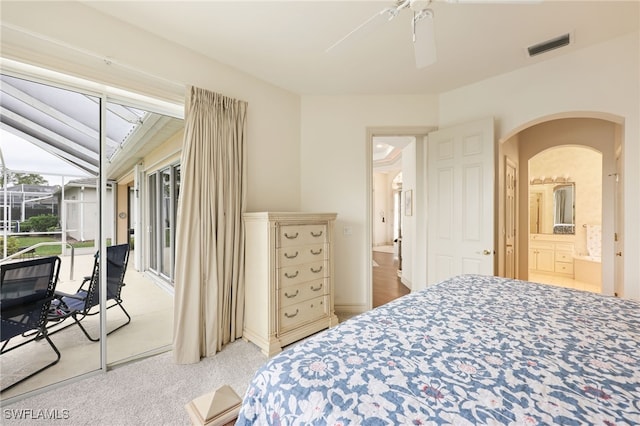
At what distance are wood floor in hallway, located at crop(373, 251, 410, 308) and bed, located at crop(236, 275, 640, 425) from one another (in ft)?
8.34

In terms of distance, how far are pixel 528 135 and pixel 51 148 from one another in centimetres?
564

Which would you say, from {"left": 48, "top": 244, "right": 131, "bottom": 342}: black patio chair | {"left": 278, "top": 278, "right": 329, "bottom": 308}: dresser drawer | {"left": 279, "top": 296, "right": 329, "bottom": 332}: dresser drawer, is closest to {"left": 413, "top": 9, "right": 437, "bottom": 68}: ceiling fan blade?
{"left": 278, "top": 278, "right": 329, "bottom": 308}: dresser drawer

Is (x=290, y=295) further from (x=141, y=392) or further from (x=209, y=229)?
(x=141, y=392)

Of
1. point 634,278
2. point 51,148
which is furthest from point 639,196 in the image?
point 51,148

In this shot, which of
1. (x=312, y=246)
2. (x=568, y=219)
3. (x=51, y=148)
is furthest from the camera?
(x=568, y=219)

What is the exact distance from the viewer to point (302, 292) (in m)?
2.57

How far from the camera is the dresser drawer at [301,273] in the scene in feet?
7.93

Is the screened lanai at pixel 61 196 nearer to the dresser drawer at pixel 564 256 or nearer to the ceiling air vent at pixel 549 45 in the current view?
the ceiling air vent at pixel 549 45

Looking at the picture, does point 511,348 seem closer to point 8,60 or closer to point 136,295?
point 8,60

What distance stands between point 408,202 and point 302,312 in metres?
3.25

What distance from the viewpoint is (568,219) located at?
5137 millimetres

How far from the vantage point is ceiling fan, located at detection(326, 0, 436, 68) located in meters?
1.39

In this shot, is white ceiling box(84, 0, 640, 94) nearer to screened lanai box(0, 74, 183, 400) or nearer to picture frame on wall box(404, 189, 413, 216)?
screened lanai box(0, 74, 183, 400)

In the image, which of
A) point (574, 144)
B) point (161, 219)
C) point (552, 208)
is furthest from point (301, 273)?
point (552, 208)
